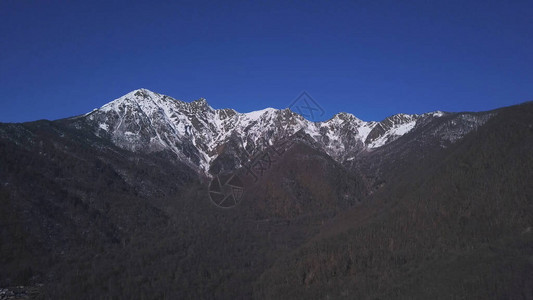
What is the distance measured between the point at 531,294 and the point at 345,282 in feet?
231

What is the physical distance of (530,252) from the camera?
15750 cm

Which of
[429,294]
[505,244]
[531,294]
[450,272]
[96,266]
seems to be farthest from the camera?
[96,266]

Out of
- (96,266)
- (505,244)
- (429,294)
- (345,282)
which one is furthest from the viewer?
(96,266)

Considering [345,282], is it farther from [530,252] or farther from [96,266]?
[96,266]

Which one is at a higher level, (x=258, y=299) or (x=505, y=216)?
(x=505, y=216)

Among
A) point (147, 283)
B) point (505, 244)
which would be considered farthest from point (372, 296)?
point (147, 283)

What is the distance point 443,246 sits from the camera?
19050 centimetres

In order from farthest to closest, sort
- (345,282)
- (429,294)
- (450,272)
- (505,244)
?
(345,282) < (505,244) < (450,272) < (429,294)

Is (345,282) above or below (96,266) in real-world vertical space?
below

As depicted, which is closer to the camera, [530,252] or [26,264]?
[530,252]

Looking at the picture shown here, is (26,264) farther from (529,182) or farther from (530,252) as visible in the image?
(529,182)

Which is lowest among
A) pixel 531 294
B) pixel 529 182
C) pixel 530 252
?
pixel 531 294

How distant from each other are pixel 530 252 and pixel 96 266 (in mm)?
184709

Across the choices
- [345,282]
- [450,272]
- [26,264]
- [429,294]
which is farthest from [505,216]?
[26,264]
